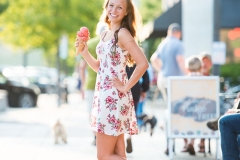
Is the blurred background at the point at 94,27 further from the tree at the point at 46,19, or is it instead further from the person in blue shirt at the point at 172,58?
the person in blue shirt at the point at 172,58

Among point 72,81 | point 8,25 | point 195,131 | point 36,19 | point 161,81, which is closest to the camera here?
point 195,131

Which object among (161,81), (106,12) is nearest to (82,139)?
(161,81)

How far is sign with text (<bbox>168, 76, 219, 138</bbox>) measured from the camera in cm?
975

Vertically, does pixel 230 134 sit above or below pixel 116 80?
below

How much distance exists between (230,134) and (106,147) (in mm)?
1180

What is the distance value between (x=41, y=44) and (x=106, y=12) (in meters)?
31.0

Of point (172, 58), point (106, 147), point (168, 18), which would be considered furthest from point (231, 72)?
point (106, 147)

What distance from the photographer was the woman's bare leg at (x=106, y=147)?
18.6 feet

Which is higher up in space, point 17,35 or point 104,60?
point 17,35

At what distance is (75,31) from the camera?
34.6 meters

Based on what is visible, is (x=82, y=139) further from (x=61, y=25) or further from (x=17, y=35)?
(x=17, y=35)

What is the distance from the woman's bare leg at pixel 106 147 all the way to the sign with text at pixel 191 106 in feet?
13.3

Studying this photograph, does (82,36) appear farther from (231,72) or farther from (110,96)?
(231,72)

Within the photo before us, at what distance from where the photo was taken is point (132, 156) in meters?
10.3
